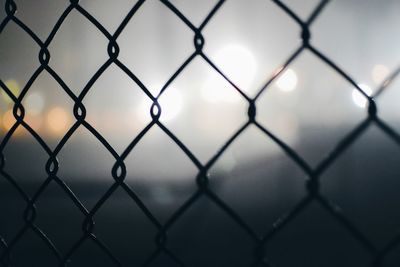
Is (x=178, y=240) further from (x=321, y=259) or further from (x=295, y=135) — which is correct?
(x=295, y=135)

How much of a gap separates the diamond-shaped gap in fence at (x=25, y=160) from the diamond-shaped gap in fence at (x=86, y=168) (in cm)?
50

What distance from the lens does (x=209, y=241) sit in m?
4.50

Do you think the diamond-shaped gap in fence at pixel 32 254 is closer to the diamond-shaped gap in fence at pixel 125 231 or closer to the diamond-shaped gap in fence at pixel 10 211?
the diamond-shaped gap in fence at pixel 10 211

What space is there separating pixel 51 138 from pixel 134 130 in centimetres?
252

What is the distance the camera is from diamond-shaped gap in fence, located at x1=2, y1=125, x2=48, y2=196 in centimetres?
907

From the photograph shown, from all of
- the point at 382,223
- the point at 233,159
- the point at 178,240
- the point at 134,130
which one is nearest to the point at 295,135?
the point at 233,159

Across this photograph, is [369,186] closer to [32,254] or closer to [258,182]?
[258,182]

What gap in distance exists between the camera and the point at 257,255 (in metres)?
0.85

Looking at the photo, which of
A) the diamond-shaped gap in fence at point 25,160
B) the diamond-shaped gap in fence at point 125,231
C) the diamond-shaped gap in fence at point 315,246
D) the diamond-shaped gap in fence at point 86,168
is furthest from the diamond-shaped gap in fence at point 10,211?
the diamond-shaped gap in fence at point 315,246

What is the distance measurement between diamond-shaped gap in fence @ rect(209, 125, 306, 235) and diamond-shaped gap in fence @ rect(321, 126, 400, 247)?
54cm

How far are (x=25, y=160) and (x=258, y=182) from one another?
702cm

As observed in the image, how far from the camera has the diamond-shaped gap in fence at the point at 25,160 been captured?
9.07 meters

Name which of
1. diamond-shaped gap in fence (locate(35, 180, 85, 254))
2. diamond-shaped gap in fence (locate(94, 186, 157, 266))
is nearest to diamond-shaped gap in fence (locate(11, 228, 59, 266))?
diamond-shaped gap in fence (locate(35, 180, 85, 254))

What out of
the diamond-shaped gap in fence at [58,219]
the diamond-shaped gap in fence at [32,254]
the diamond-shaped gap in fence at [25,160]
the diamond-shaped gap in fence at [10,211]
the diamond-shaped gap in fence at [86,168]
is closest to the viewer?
the diamond-shaped gap in fence at [32,254]
